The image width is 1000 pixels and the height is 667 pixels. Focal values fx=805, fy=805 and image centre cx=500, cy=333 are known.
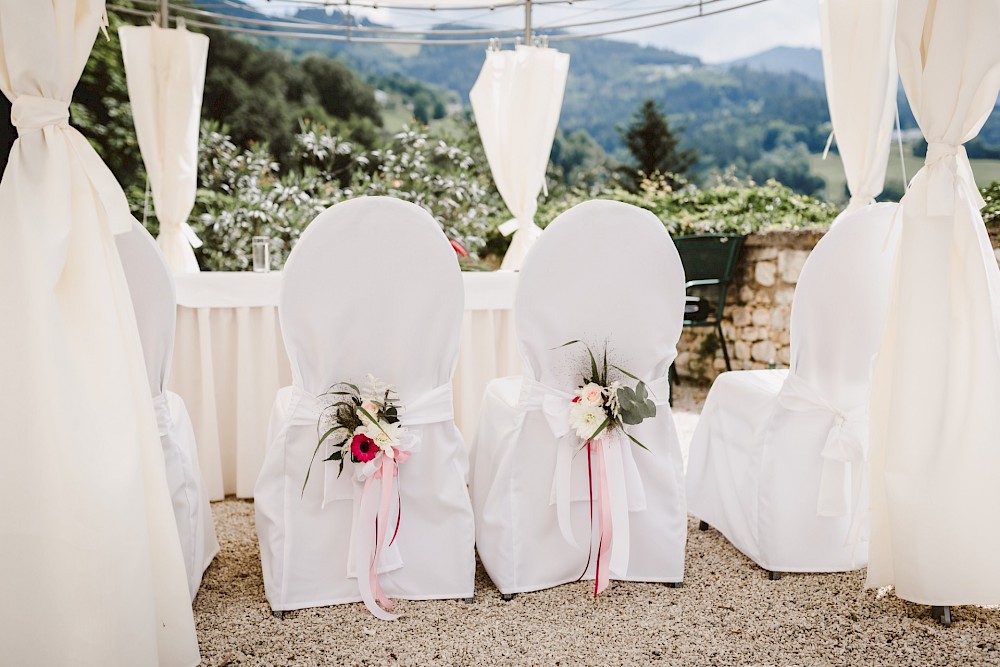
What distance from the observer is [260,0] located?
9.77 m

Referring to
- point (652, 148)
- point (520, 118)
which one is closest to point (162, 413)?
point (520, 118)

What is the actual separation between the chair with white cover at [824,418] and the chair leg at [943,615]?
28cm

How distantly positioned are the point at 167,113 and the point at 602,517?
117 inches

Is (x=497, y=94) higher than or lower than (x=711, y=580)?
higher

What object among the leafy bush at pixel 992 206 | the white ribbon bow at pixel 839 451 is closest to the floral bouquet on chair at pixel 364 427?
the white ribbon bow at pixel 839 451

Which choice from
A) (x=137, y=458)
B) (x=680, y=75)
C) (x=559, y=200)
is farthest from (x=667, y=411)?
(x=680, y=75)

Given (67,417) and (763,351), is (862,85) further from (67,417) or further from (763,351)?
(67,417)

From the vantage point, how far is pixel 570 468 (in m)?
2.19

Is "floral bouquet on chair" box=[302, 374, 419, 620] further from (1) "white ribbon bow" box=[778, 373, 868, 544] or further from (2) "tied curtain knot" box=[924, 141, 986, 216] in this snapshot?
(2) "tied curtain knot" box=[924, 141, 986, 216]

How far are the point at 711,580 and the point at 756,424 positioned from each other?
19.0 inches

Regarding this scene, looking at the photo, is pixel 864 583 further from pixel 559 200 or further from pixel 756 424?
pixel 559 200

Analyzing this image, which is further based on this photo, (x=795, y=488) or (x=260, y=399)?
(x=260, y=399)

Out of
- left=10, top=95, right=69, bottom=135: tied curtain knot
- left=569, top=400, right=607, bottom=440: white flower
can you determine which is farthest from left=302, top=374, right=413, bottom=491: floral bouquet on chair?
left=10, top=95, right=69, bottom=135: tied curtain knot

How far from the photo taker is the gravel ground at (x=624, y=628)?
1862 millimetres
